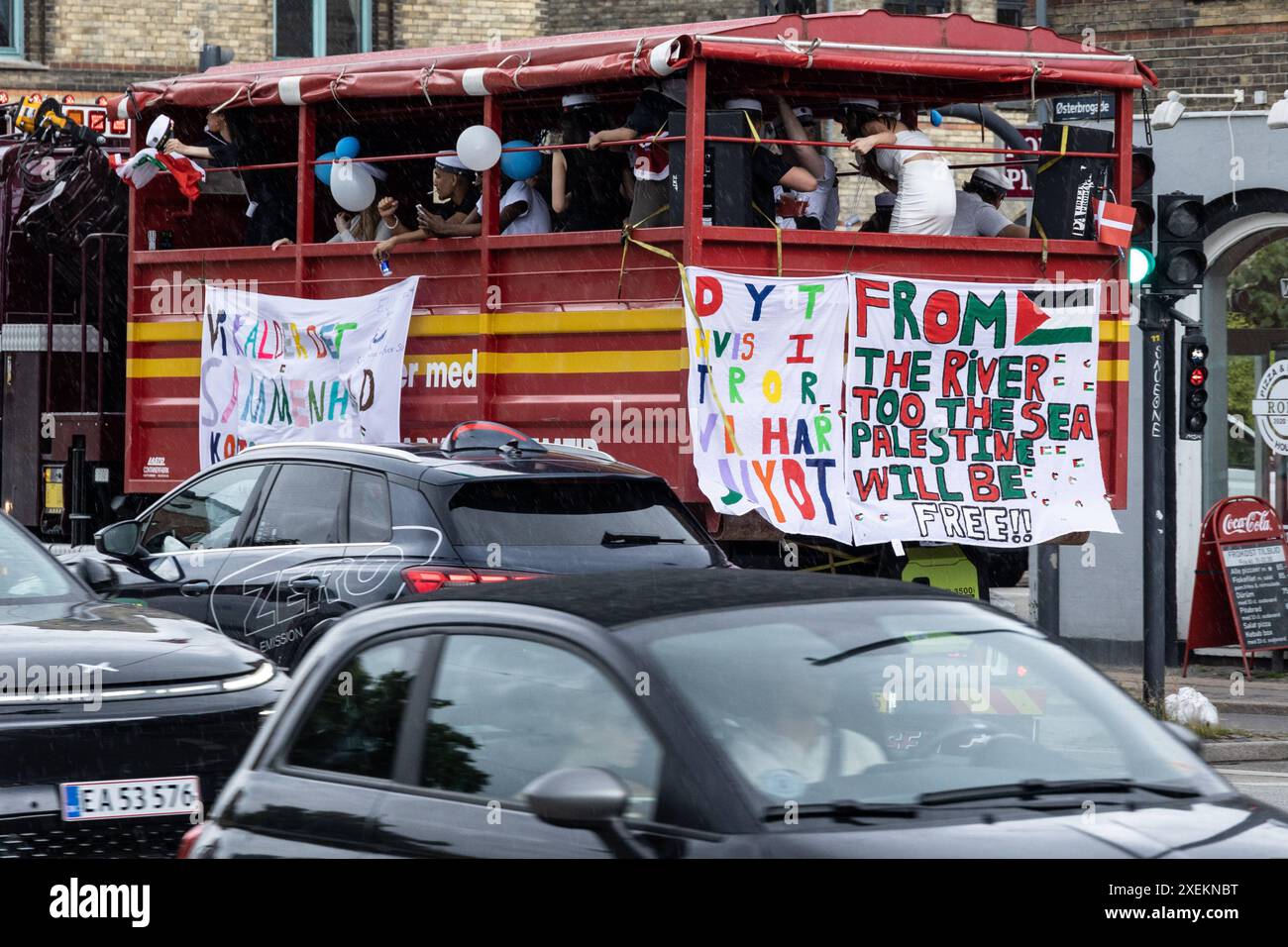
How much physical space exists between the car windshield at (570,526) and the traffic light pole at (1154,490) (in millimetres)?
5425

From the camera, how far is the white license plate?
637cm

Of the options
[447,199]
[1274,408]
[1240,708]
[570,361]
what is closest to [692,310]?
[570,361]

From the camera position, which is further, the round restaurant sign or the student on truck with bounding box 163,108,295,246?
the round restaurant sign

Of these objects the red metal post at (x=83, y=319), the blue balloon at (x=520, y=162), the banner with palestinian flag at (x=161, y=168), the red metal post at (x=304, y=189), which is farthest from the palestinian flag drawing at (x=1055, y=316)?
the red metal post at (x=83, y=319)

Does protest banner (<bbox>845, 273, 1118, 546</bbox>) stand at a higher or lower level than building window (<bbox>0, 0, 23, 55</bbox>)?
lower

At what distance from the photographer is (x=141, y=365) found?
42.6 ft

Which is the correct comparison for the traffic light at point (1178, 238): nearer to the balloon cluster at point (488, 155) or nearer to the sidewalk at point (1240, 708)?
the sidewalk at point (1240, 708)

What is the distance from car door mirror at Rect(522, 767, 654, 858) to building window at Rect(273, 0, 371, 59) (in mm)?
23792

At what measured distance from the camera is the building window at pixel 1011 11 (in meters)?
26.7

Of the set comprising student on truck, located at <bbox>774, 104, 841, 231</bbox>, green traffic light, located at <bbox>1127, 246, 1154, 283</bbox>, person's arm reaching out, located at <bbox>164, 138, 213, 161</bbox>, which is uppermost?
person's arm reaching out, located at <bbox>164, 138, 213, 161</bbox>

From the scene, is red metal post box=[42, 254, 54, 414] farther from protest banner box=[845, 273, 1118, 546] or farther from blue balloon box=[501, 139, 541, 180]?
protest banner box=[845, 273, 1118, 546]

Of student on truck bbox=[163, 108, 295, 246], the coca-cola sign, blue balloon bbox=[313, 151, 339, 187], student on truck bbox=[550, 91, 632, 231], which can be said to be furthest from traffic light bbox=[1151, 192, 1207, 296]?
student on truck bbox=[163, 108, 295, 246]

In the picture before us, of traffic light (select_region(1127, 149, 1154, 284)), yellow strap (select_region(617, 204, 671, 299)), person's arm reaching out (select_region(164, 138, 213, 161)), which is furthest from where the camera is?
person's arm reaching out (select_region(164, 138, 213, 161))
